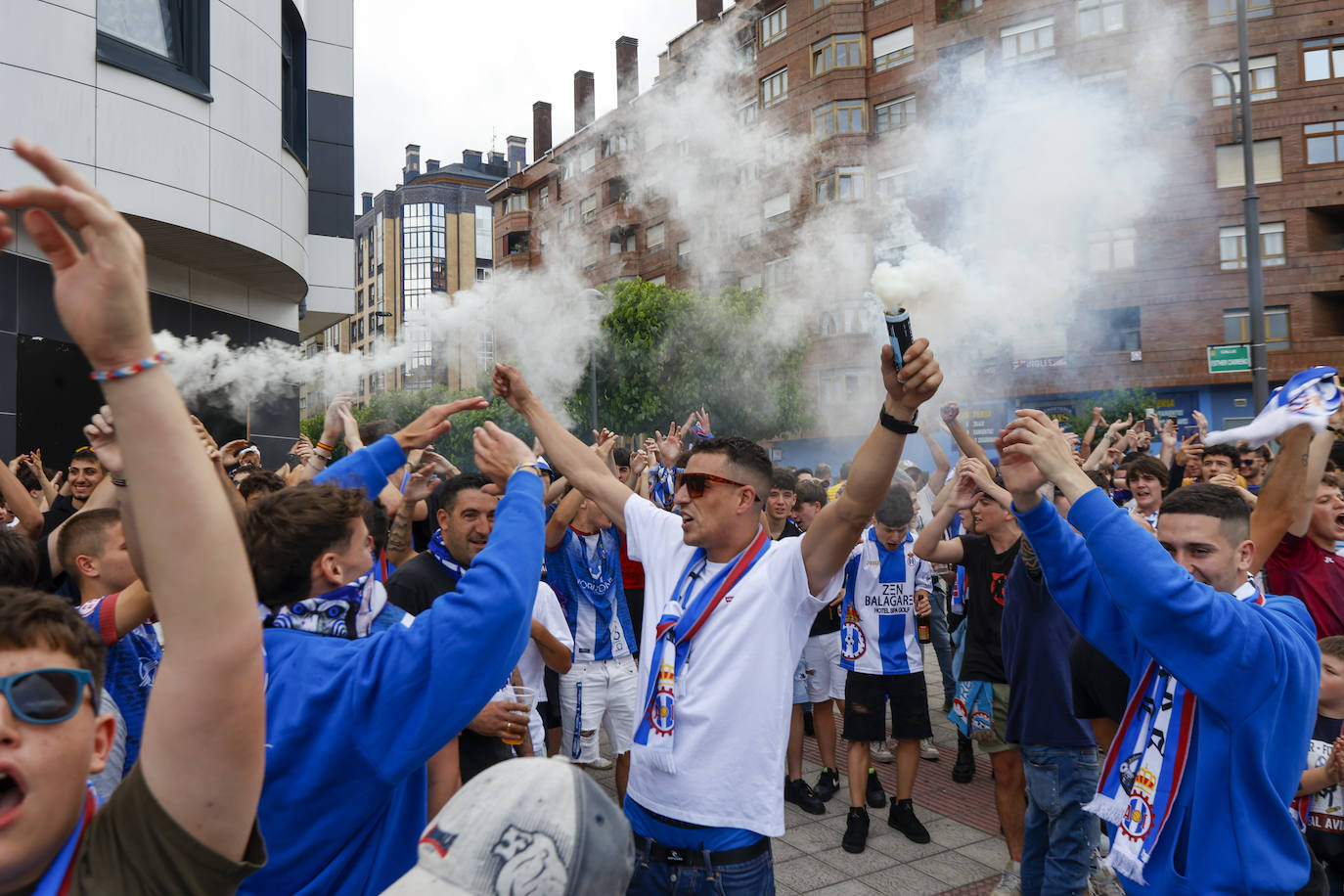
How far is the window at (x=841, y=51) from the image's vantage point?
105ft

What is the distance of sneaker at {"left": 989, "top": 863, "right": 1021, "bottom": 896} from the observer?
178 inches

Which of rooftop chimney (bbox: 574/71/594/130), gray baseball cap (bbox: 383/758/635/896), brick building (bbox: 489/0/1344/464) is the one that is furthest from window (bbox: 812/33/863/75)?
gray baseball cap (bbox: 383/758/635/896)

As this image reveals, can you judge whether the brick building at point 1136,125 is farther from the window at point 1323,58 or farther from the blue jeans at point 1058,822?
the blue jeans at point 1058,822

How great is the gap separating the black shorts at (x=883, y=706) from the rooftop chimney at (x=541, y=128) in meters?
51.0

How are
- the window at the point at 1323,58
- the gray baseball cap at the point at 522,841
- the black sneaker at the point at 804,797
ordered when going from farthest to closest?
1. the window at the point at 1323,58
2. the black sneaker at the point at 804,797
3. the gray baseball cap at the point at 522,841

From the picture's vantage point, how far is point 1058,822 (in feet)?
13.3

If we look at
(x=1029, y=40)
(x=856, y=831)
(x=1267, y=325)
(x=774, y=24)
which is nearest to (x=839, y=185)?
(x=1029, y=40)

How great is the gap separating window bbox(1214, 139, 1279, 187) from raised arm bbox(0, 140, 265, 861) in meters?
32.0

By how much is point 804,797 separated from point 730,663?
3.54 meters

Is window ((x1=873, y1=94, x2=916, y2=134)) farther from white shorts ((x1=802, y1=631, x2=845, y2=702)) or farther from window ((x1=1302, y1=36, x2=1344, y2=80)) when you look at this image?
white shorts ((x1=802, y1=631, x2=845, y2=702))

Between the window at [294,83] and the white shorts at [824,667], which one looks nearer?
the white shorts at [824,667]

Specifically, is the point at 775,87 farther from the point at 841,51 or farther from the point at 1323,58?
the point at 1323,58

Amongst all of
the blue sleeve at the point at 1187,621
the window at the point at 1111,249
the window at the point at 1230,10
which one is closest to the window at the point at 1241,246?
the window at the point at 1111,249

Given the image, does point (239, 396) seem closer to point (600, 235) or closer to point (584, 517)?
point (584, 517)
